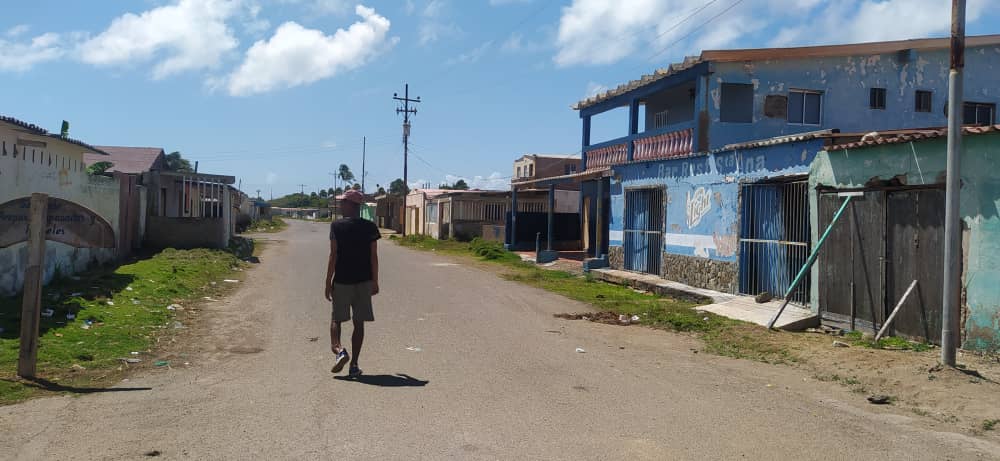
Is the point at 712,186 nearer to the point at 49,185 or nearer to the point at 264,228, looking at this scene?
the point at 49,185

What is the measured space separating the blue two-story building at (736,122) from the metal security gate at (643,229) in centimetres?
3

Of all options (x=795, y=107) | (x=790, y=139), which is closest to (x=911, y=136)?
(x=790, y=139)

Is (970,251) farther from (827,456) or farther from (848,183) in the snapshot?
(827,456)

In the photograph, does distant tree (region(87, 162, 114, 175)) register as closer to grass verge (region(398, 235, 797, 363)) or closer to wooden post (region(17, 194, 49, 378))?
grass verge (region(398, 235, 797, 363))

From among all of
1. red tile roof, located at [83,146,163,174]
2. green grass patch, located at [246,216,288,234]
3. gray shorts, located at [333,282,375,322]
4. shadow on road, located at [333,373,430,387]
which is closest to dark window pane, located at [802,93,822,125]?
gray shorts, located at [333,282,375,322]

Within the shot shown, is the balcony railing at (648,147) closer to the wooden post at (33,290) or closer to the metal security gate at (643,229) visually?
the metal security gate at (643,229)

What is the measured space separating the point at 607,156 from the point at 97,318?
1584cm

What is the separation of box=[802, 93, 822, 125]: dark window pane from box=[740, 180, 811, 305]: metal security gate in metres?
5.85

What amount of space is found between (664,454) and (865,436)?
174cm

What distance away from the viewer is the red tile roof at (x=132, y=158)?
89.5ft

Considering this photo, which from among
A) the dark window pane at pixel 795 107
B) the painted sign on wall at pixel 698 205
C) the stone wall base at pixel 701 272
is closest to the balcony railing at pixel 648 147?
the painted sign on wall at pixel 698 205

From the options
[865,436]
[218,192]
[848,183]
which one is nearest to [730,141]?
[848,183]

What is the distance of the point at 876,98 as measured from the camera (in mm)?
18312

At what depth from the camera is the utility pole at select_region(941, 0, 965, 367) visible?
7.37 metres
